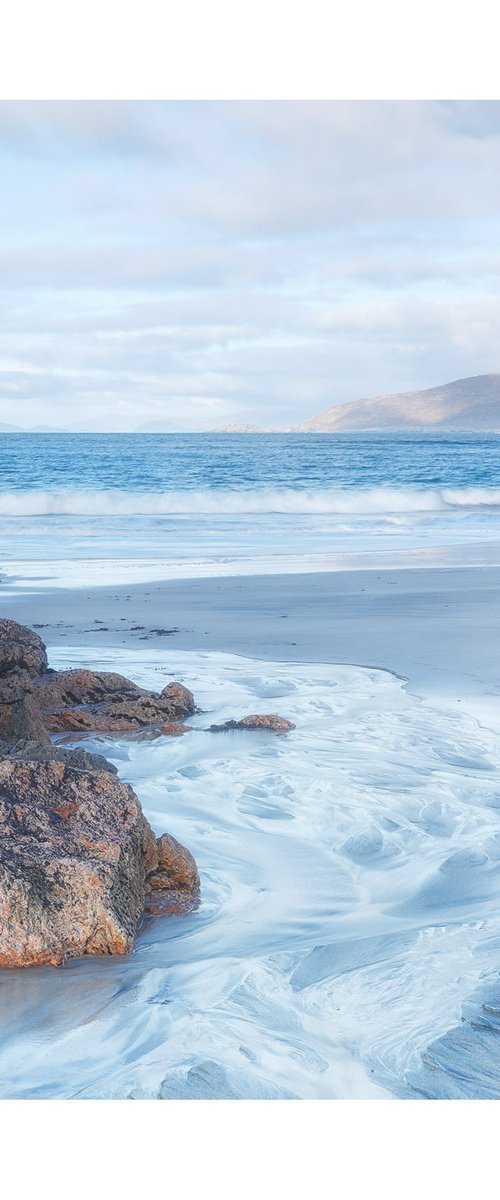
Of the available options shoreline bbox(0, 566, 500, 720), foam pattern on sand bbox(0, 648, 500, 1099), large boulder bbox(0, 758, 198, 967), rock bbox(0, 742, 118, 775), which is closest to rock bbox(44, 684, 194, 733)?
foam pattern on sand bbox(0, 648, 500, 1099)

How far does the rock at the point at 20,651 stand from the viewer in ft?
15.4

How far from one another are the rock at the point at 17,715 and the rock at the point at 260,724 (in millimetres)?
831

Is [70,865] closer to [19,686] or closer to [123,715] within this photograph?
[19,686]

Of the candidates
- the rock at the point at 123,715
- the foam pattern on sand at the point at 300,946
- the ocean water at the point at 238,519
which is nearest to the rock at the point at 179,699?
the rock at the point at 123,715

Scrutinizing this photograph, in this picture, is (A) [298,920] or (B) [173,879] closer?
(A) [298,920]

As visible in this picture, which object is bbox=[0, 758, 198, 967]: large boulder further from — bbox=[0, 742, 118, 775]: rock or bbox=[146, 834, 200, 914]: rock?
bbox=[0, 742, 118, 775]: rock

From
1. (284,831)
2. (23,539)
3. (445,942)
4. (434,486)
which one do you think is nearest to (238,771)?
(284,831)

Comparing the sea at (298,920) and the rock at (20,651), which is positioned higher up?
the rock at (20,651)

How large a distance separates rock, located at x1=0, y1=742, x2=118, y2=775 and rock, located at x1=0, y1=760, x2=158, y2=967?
0.15 meters

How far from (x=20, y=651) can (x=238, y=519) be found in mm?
12938

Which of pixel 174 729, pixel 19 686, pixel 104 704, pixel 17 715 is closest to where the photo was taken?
pixel 17 715

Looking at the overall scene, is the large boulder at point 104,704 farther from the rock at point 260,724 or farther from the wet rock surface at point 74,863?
the wet rock surface at point 74,863

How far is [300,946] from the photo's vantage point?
2.73 m

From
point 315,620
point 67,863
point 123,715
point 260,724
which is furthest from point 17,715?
point 315,620
